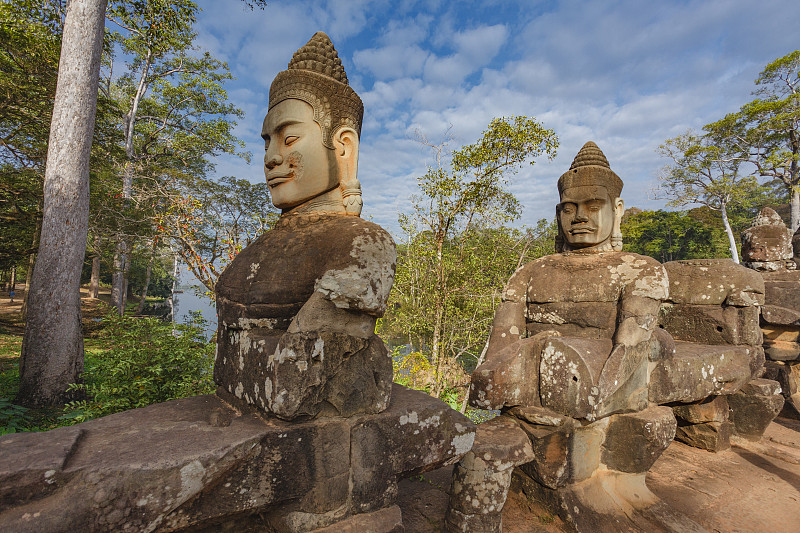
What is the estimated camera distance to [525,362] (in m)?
2.54

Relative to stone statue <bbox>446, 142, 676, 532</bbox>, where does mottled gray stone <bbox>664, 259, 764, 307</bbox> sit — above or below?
above

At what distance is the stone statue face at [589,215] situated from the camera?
3.06 m

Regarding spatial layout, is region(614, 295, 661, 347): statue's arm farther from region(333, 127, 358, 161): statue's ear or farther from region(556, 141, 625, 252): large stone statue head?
region(333, 127, 358, 161): statue's ear

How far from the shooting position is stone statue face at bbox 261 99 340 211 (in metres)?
2.00

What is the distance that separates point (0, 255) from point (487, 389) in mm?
11452

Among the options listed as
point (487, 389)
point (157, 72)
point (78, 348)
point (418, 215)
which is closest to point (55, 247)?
point (78, 348)

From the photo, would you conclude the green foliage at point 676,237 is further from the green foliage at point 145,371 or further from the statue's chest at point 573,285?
the green foliage at point 145,371

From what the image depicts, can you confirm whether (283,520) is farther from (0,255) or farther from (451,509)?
(0,255)

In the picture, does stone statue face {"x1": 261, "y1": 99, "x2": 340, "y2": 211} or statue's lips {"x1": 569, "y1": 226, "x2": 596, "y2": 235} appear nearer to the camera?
stone statue face {"x1": 261, "y1": 99, "x2": 340, "y2": 211}

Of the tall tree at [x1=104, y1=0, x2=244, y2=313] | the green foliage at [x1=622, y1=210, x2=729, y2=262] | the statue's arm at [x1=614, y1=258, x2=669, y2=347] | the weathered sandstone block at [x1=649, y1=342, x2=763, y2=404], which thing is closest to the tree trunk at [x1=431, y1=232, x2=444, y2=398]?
the weathered sandstone block at [x1=649, y1=342, x2=763, y2=404]

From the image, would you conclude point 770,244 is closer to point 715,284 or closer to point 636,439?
point 715,284

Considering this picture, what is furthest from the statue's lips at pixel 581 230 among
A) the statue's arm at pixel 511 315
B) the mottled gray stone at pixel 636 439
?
the mottled gray stone at pixel 636 439

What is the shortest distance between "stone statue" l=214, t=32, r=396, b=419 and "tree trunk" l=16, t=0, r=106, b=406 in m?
5.25

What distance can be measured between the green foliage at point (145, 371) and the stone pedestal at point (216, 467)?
2.11 meters
